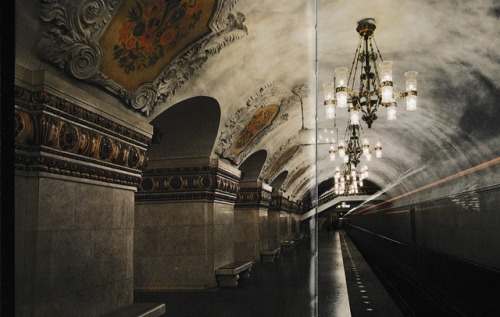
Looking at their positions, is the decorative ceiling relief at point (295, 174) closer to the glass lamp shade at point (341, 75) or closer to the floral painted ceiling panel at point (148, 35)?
the glass lamp shade at point (341, 75)

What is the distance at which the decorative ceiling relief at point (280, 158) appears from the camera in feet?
47.5

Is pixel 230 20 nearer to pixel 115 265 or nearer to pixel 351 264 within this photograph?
pixel 115 265

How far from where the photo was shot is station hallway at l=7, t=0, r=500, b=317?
3824 mm

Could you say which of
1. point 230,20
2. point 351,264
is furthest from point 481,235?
point 230,20

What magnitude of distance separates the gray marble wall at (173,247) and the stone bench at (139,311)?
3.19m

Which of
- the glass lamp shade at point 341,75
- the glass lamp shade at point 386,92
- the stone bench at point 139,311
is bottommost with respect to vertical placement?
the stone bench at point 139,311

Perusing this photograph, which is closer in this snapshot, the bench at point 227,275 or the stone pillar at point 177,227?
the stone pillar at point 177,227

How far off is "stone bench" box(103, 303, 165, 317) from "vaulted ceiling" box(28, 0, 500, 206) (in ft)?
7.39

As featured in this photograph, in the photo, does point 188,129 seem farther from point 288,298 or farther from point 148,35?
point 288,298

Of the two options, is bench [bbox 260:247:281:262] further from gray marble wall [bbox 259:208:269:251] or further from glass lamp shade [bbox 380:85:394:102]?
glass lamp shade [bbox 380:85:394:102]

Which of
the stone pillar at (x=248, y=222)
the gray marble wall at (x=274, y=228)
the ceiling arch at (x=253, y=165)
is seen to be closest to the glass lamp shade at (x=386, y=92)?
the ceiling arch at (x=253, y=165)

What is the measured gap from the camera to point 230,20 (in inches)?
239

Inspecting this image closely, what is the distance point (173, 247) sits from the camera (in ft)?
27.4

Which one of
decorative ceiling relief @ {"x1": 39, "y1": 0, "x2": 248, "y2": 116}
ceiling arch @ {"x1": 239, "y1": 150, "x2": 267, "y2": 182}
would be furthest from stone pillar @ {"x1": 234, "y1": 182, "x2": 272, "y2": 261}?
decorative ceiling relief @ {"x1": 39, "y1": 0, "x2": 248, "y2": 116}
